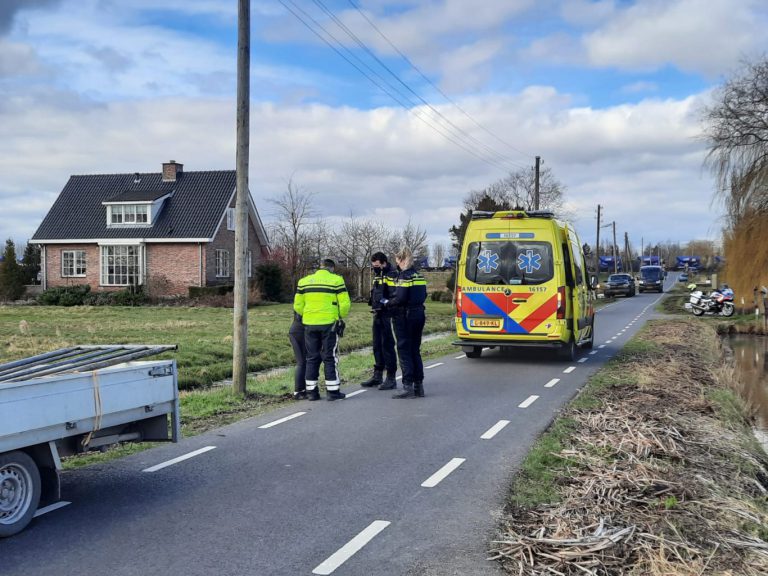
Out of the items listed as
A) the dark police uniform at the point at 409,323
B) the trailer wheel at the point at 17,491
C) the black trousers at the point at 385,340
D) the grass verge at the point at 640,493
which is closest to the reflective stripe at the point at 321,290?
the dark police uniform at the point at 409,323

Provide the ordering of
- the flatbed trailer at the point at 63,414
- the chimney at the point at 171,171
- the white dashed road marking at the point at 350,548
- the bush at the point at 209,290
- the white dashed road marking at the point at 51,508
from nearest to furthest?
the white dashed road marking at the point at 350,548 → the flatbed trailer at the point at 63,414 → the white dashed road marking at the point at 51,508 → the bush at the point at 209,290 → the chimney at the point at 171,171

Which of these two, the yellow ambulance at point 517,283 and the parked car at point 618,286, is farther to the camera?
the parked car at point 618,286

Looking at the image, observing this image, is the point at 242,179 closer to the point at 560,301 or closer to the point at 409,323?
the point at 409,323

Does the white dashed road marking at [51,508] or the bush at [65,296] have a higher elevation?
the bush at [65,296]

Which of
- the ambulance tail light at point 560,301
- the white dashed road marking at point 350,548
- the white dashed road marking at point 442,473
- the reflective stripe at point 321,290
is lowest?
the white dashed road marking at point 442,473

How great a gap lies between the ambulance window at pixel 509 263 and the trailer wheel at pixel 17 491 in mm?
10090

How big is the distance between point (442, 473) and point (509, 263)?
26.2 ft

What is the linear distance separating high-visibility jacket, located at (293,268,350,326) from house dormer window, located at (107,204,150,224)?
3337cm

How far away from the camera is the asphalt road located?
4562mm

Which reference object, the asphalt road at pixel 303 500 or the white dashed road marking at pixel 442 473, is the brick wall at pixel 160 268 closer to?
the asphalt road at pixel 303 500

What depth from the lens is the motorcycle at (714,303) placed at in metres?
33.6

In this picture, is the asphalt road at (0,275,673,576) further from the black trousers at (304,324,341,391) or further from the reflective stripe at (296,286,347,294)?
the reflective stripe at (296,286,347,294)

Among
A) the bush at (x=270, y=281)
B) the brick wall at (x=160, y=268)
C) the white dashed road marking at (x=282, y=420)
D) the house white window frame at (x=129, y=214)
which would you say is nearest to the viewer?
the white dashed road marking at (x=282, y=420)

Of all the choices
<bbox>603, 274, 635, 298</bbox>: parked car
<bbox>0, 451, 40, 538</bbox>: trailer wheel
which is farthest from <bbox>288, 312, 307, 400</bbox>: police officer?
<bbox>603, 274, 635, 298</bbox>: parked car
